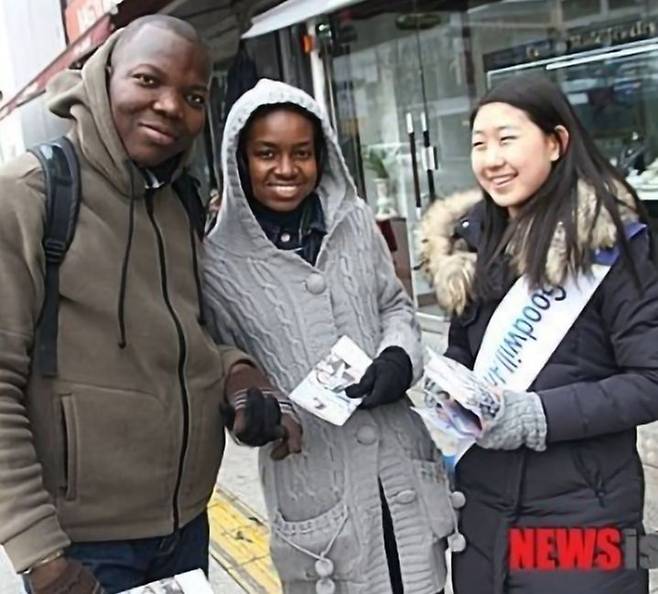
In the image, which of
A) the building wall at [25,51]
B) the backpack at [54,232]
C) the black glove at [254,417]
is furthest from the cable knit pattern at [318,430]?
the building wall at [25,51]

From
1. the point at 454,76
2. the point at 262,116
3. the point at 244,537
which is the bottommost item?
the point at 244,537

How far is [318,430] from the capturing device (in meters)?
2.08

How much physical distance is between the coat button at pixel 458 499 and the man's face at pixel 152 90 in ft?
3.50

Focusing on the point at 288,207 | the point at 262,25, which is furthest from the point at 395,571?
the point at 262,25

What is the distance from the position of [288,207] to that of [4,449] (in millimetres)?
901

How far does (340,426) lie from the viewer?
2061mm

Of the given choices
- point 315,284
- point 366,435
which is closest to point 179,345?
point 315,284

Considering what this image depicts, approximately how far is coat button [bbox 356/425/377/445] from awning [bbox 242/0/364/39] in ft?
11.3

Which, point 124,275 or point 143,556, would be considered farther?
point 143,556

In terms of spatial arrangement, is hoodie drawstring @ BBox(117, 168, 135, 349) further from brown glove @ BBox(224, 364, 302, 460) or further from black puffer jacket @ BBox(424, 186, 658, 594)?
black puffer jacket @ BBox(424, 186, 658, 594)

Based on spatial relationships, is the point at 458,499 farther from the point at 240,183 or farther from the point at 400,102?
the point at 400,102

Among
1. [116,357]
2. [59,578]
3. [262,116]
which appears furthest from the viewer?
[262,116]

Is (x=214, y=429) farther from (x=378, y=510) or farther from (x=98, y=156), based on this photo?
(x=98, y=156)

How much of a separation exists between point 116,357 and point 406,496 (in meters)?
0.81
